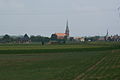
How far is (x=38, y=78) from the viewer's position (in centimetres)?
2114

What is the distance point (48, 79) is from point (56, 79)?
26.6 inches

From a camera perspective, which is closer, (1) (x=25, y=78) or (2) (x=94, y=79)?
(2) (x=94, y=79)

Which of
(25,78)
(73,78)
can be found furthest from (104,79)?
(25,78)

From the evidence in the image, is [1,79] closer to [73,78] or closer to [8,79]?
[8,79]

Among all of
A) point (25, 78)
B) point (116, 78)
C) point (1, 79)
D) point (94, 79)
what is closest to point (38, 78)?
point (25, 78)

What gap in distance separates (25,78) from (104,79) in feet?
18.3

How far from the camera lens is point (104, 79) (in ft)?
64.4

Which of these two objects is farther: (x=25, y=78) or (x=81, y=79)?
(x=25, y=78)

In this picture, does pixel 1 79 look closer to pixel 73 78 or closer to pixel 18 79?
pixel 18 79

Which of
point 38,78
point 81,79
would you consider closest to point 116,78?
point 81,79

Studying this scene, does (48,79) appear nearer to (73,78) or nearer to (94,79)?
(73,78)

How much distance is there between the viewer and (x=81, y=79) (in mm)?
19547

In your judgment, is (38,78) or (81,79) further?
(38,78)

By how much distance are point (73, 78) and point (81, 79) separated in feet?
2.50
